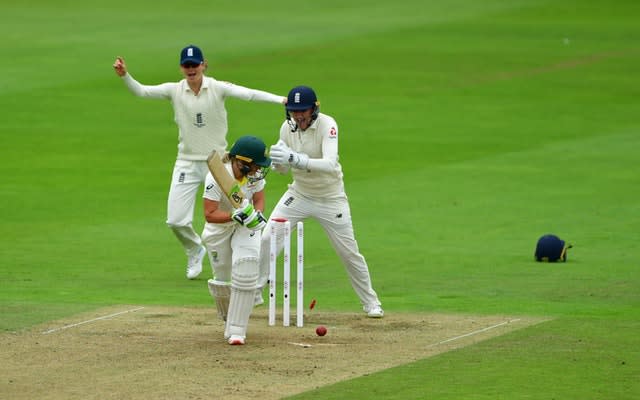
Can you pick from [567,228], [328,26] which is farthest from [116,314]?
[328,26]

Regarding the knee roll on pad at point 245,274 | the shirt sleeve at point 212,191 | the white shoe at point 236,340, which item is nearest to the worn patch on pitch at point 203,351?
the white shoe at point 236,340

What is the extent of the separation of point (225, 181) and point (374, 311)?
7.37 feet

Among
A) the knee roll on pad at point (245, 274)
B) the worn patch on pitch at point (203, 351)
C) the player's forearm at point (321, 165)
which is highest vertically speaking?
the player's forearm at point (321, 165)

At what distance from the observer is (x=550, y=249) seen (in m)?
16.0

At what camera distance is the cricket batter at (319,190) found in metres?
12.4

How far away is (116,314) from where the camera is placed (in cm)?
1285

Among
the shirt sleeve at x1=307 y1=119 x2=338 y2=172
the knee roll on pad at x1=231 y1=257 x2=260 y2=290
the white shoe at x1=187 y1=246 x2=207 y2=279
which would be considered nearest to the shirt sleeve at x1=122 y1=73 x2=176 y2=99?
the white shoe at x1=187 y1=246 x2=207 y2=279

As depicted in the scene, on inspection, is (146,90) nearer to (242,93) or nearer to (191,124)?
(191,124)

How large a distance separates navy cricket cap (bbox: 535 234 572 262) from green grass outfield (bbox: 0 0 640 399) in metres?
0.24

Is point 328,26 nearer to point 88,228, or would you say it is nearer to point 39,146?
point 39,146

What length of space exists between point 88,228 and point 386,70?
49.2 feet

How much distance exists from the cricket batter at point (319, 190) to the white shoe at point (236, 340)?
1.44m

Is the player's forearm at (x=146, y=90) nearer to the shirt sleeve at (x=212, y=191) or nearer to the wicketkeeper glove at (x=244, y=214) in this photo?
the shirt sleeve at (x=212, y=191)

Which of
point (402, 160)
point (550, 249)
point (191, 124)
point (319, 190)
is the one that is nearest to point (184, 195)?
point (191, 124)
